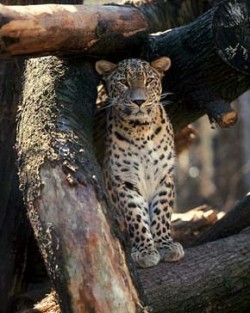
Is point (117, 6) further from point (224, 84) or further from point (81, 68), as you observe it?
point (224, 84)

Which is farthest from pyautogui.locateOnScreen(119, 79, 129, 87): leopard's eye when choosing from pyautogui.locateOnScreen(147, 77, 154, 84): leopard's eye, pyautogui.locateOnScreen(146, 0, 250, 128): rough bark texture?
pyautogui.locateOnScreen(146, 0, 250, 128): rough bark texture

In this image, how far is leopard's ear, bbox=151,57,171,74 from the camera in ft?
24.0

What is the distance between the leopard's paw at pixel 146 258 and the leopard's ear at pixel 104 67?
1.42 meters

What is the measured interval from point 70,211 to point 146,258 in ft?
4.58

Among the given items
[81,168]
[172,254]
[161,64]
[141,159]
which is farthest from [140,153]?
[81,168]

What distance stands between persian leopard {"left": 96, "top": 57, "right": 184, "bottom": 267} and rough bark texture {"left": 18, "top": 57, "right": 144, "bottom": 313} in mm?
642

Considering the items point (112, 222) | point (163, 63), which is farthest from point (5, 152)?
point (112, 222)

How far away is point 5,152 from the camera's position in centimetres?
769

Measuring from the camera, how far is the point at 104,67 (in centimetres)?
735

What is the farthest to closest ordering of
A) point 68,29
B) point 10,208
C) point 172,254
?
point 10,208 → point 172,254 → point 68,29

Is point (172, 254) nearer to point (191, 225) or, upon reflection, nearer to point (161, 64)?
point (161, 64)

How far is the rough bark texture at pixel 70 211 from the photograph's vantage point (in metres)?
5.52

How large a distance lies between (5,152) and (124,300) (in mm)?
2504

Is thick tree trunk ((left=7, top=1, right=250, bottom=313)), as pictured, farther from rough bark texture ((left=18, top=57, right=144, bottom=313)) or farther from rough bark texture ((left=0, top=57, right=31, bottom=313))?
rough bark texture ((left=0, top=57, right=31, bottom=313))
